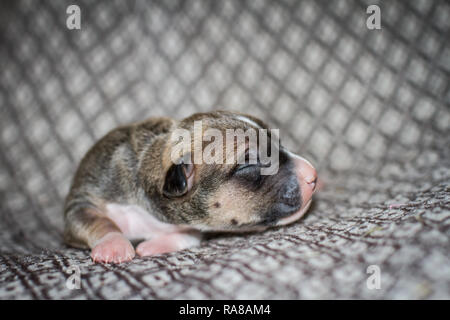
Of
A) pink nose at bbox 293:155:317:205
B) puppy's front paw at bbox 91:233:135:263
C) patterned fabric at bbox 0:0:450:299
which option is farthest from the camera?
patterned fabric at bbox 0:0:450:299

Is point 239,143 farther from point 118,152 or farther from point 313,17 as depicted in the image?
point 313,17

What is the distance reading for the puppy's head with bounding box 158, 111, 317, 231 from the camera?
2.32 meters

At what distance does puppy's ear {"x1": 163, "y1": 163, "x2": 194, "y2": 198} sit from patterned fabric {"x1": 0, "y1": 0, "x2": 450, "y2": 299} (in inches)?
20.9

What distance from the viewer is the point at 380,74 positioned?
4094 millimetres

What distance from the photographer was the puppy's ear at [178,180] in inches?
90.5

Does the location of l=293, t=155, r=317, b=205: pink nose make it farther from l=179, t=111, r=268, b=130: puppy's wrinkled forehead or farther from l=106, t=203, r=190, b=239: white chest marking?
l=106, t=203, r=190, b=239: white chest marking

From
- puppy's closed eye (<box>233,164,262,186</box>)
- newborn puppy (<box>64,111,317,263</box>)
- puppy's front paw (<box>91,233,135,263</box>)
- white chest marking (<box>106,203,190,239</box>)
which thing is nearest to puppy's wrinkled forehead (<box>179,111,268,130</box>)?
newborn puppy (<box>64,111,317,263</box>)

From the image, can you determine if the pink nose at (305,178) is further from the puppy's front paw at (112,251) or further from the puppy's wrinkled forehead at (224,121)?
the puppy's front paw at (112,251)

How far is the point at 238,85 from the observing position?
176 inches

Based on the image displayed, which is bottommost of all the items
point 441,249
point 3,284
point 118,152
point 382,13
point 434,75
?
point 3,284

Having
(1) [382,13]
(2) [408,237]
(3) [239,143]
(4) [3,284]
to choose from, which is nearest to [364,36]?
(1) [382,13]

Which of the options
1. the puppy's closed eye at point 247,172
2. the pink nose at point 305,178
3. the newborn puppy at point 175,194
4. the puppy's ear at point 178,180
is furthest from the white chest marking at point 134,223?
the pink nose at point 305,178

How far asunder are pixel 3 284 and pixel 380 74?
373 cm

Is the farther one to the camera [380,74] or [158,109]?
[158,109]
